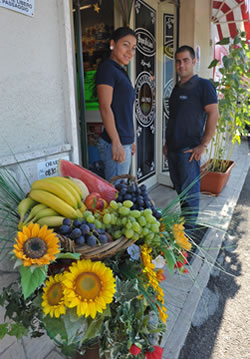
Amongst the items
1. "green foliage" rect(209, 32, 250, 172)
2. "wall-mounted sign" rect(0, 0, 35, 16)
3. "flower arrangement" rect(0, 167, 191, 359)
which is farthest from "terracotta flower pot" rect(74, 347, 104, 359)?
"green foliage" rect(209, 32, 250, 172)

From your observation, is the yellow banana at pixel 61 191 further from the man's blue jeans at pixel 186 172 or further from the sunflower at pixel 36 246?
the man's blue jeans at pixel 186 172

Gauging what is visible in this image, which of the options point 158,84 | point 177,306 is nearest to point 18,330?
point 177,306

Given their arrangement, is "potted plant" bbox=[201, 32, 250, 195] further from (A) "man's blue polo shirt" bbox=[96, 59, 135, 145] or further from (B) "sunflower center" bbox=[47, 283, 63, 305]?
(B) "sunflower center" bbox=[47, 283, 63, 305]

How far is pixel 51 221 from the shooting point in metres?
1.00

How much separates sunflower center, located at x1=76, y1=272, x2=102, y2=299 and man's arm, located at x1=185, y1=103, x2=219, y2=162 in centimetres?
195

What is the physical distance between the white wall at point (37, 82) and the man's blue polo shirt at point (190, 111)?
1.39 meters

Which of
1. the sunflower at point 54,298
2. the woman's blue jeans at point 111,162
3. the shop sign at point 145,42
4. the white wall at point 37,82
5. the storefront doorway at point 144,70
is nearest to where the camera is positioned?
the sunflower at point 54,298

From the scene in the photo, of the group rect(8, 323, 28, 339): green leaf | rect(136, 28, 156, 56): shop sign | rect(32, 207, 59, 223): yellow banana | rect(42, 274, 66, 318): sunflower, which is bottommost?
rect(8, 323, 28, 339): green leaf

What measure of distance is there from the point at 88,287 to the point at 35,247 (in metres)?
0.23

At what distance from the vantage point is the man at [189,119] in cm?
260

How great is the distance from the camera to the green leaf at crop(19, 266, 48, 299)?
826mm

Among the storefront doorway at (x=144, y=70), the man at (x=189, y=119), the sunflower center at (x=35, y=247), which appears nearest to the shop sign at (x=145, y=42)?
the storefront doorway at (x=144, y=70)

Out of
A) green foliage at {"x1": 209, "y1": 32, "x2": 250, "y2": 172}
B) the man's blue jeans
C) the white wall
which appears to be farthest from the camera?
green foliage at {"x1": 209, "y1": 32, "x2": 250, "y2": 172}

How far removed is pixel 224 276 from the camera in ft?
8.43
